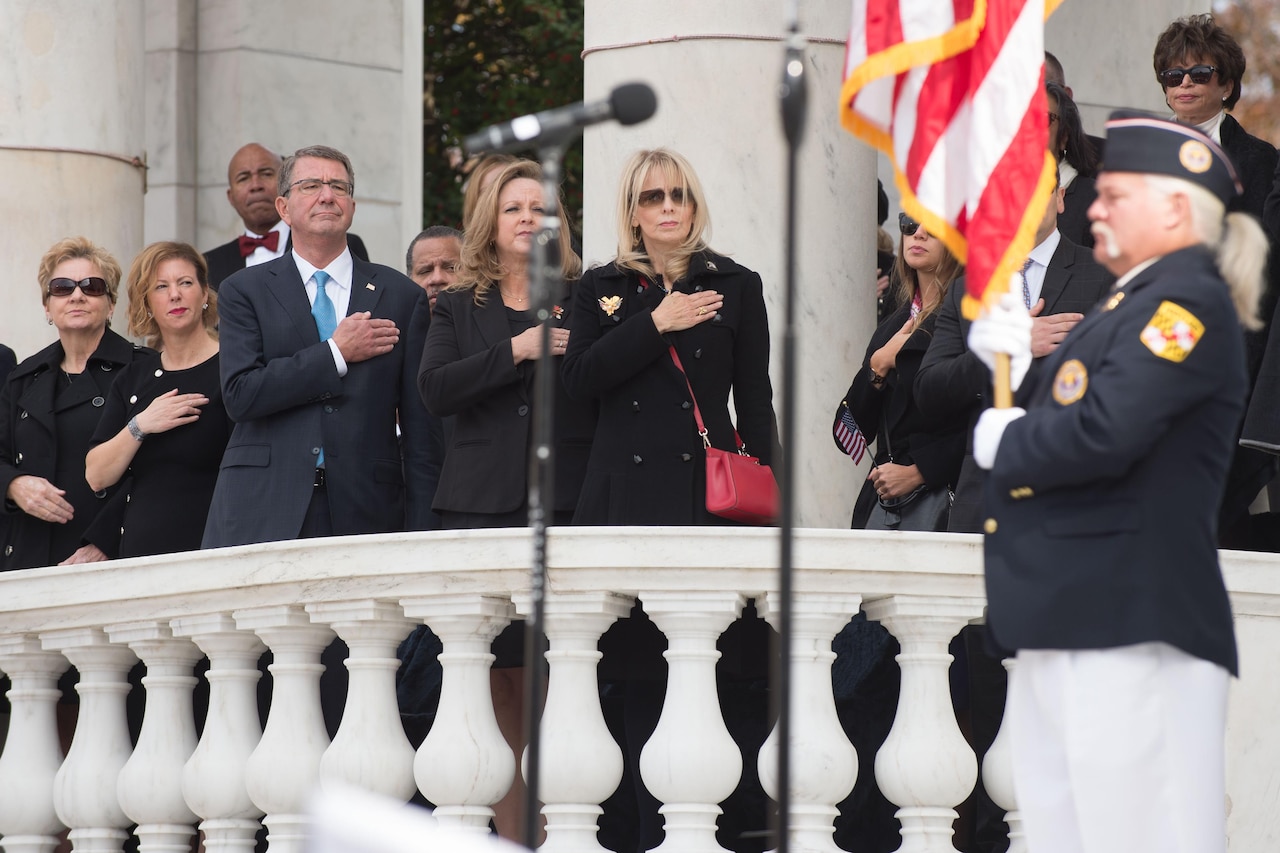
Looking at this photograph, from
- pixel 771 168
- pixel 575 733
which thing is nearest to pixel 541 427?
pixel 575 733

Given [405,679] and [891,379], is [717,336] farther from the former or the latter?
[405,679]

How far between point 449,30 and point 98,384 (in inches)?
502

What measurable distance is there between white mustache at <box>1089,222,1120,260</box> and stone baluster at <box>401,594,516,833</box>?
193cm

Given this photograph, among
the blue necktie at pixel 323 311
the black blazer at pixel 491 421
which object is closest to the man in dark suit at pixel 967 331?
the black blazer at pixel 491 421

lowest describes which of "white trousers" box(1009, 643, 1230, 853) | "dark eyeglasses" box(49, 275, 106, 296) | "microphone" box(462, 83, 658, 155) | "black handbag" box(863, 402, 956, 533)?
"white trousers" box(1009, 643, 1230, 853)

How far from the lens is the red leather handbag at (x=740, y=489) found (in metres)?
6.08

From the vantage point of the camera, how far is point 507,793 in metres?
5.75

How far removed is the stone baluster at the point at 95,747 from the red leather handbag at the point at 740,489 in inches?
70.4

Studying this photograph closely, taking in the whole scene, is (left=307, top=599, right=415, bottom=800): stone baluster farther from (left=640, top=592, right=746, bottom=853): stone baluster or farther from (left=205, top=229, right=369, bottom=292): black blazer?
(left=205, top=229, right=369, bottom=292): black blazer

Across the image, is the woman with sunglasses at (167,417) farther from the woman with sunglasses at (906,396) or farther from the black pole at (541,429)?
the black pole at (541,429)

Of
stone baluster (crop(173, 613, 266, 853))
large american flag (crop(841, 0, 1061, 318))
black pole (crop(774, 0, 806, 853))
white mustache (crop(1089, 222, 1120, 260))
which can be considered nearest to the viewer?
black pole (crop(774, 0, 806, 853))

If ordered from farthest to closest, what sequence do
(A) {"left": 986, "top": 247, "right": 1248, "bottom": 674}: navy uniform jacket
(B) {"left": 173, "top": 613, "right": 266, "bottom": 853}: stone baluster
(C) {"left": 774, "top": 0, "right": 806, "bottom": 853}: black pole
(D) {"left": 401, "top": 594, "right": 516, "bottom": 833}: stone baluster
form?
1. (B) {"left": 173, "top": 613, "right": 266, "bottom": 853}: stone baluster
2. (D) {"left": 401, "top": 594, "right": 516, "bottom": 833}: stone baluster
3. (A) {"left": 986, "top": 247, "right": 1248, "bottom": 674}: navy uniform jacket
4. (C) {"left": 774, "top": 0, "right": 806, "bottom": 853}: black pole

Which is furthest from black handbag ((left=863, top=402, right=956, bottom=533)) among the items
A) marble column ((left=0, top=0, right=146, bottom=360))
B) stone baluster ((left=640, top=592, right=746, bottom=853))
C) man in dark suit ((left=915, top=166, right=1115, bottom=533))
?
marble column ((left=0, top=0, right=146, bottom=360))

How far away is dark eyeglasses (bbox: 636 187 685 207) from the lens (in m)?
6.29
